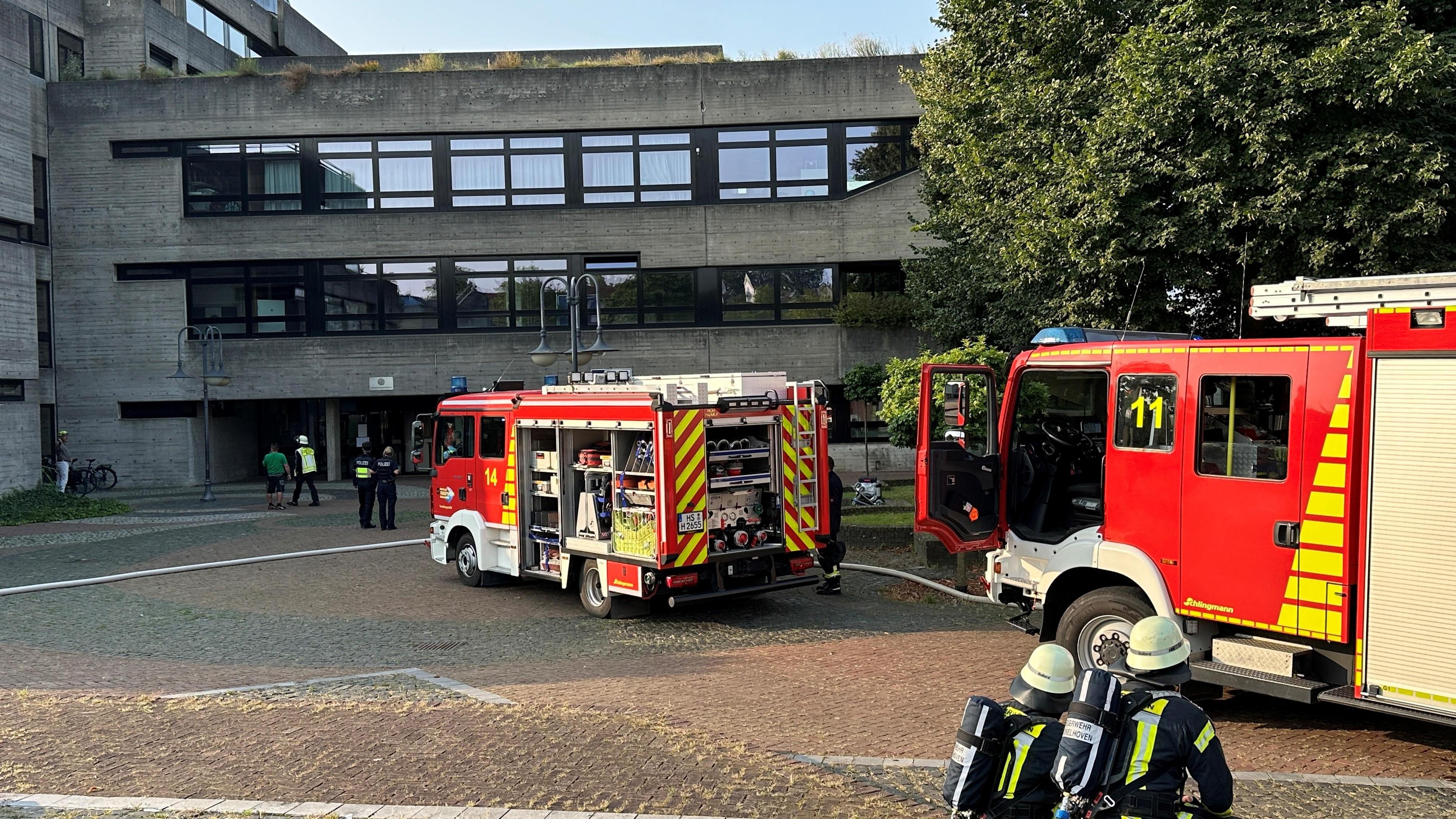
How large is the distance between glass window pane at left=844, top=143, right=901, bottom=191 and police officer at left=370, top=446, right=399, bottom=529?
15620 mm

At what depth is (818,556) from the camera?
11.8 metres

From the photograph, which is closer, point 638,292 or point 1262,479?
point 1262,479

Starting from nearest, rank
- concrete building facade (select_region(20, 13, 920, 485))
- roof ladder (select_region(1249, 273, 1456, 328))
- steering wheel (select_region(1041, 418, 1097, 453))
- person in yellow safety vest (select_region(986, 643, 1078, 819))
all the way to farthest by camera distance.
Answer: person in yellow safety vest (select_region(986, 643, 1078, 819)), roof ladder (select_region(1249, 273, 1456, 328)), steering wheel (select_region(1041, 418, 1097, 453)), concrete building facade (select_region(20, 13, 920, 485))

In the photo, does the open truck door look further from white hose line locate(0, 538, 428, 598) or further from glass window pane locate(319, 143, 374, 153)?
glass window pane locate(319, 143, 374, 153)

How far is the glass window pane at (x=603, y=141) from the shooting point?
98.7ft

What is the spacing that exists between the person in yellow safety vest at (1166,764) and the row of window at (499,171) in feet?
88.5

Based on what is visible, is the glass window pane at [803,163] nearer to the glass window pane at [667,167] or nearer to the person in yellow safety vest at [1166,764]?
the glass window pane at [667,167]

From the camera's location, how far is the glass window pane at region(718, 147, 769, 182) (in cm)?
2994

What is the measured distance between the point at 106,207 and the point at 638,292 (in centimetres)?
1483

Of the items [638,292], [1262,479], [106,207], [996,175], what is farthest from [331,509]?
[1262,479]

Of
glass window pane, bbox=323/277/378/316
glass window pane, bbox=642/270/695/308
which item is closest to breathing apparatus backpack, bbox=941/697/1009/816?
glass window pane, bbox=642/270/695/308

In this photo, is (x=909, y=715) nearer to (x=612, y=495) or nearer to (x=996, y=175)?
(x=612, y=495)

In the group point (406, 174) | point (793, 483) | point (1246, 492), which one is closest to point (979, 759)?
point (1246, 492)

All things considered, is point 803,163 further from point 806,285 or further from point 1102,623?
point 1102,623
